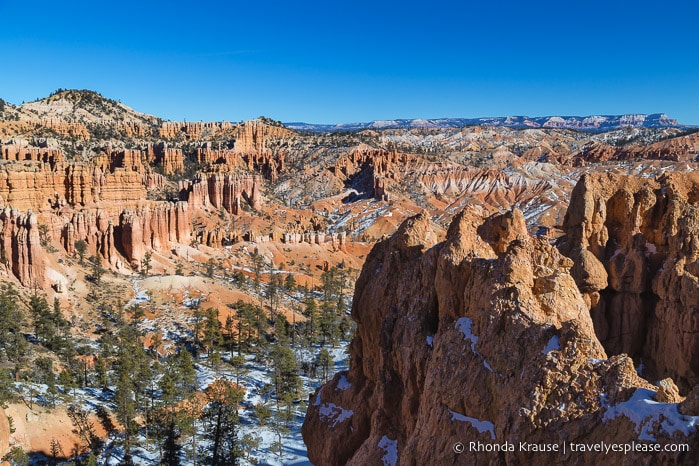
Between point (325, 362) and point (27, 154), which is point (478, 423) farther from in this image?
point (27, 154)

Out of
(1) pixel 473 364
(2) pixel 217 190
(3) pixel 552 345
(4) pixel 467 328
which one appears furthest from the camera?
(2) pixel 217 190

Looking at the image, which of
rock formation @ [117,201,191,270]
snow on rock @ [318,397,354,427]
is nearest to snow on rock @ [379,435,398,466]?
snow on rock @ [318,397,354,427]

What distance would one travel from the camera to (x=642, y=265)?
21.4 metres

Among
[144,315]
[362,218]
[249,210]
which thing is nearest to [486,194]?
[362,218]

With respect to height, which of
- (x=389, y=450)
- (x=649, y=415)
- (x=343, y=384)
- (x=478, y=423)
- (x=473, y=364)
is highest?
(x=649, y=415)

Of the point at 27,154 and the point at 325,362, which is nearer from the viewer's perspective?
the point at 325,362

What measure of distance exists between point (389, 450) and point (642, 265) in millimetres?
13886

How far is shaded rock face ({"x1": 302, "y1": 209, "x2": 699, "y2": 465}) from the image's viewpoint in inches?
365

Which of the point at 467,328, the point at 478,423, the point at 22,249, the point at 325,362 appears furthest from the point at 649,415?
the point at 22,249

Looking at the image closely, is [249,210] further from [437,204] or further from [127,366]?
[127,366]

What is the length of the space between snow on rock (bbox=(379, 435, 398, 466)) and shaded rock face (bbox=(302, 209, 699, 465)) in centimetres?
4

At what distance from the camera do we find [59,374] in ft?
129

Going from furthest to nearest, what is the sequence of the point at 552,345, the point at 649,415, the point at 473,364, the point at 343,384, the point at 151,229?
1. the point at 151,229
2. the point at 343,384
3. the point at 473,364
4. the point at 552,345
5. the point at 649,415

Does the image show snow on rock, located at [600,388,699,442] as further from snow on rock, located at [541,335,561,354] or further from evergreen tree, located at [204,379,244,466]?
evergreen tree, located at [204,379,244,466]
